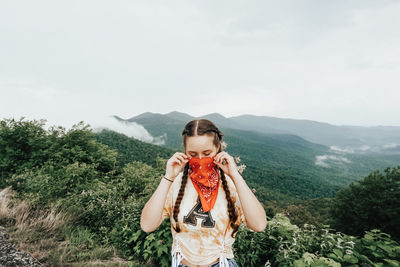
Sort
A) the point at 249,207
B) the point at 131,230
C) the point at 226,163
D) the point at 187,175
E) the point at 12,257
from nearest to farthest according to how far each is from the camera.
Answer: the point at 249,207
the point at 226,163
the point at 187,175
the point at 12,257
the point at 131,230

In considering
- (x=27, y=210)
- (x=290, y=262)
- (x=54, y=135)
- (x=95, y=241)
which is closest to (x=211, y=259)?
(x=290, y=262)

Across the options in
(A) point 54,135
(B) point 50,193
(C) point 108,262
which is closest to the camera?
(C) point 108,262

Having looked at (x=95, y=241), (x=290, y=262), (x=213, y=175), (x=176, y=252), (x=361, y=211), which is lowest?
(x=361, y=211)

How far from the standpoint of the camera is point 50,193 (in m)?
4.73

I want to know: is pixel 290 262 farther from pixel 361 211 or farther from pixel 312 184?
pixel 312 184

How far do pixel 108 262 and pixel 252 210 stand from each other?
2766 millimetres

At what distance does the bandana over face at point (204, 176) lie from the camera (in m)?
1.66

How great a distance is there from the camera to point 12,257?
258cm

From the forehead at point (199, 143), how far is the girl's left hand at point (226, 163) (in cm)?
13

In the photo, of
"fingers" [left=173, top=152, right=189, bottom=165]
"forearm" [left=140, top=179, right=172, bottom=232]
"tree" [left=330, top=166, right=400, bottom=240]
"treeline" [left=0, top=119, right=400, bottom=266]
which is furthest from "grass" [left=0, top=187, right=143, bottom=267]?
"tree" [left=330, top=166, right=400, bottom=240]

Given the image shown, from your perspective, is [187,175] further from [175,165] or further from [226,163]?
[226,163]

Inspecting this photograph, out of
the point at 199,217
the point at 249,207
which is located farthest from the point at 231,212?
the point at 199,217

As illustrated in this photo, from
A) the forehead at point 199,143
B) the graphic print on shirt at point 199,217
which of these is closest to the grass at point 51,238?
the graphic print on shirt at point 199,217

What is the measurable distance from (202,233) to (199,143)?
0.73 meters
